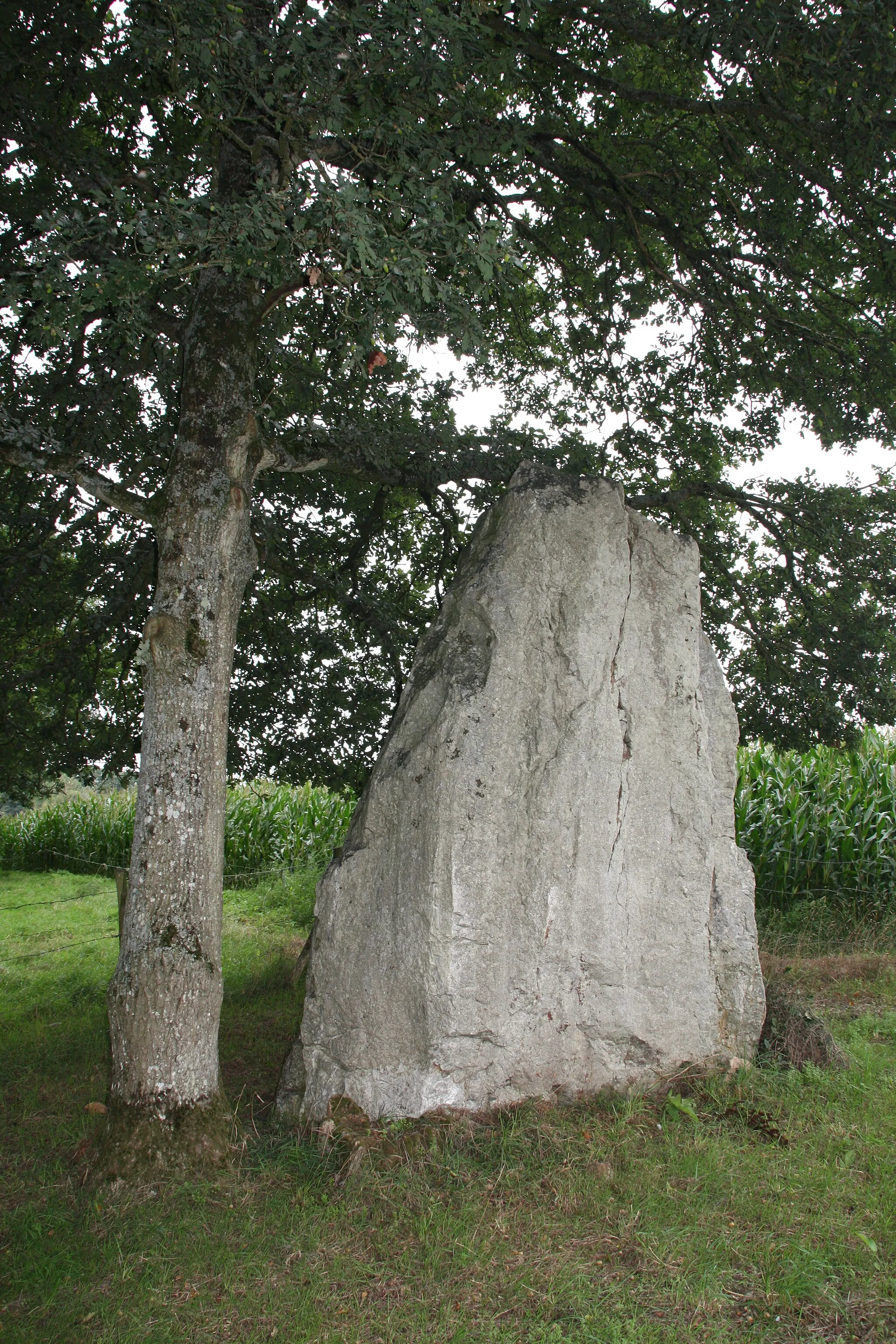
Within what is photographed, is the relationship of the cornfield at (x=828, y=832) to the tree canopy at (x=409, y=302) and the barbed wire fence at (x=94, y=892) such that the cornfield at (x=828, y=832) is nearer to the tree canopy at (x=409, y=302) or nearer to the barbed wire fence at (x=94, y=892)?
the tree canopy at (x=409, y=302)

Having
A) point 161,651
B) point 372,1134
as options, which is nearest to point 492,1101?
point 372,1134

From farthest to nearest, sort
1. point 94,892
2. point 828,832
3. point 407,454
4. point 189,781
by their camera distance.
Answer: point 94,892 → point 828,832 → point 407,454 → point 189,781

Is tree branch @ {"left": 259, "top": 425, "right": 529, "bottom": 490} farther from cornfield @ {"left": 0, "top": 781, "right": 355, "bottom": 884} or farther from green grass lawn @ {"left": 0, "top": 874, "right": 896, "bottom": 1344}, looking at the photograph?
cornfield @ {"left": 0, "top": 781, "right": 355, "bottom": 884}

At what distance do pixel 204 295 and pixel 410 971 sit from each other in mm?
4031

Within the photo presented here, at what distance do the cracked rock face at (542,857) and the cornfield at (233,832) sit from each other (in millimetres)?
8916

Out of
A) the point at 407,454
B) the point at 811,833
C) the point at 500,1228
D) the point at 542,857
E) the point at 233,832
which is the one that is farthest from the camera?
the point at 233,832

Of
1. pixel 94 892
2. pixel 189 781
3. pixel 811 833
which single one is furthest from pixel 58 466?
pixel 94 892

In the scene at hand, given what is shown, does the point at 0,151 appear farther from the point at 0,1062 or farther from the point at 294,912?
the point at 294,912

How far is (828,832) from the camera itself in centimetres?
1016

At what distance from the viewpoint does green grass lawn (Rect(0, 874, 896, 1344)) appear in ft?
11.3

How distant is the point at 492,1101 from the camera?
4.85 m

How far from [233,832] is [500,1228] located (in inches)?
474

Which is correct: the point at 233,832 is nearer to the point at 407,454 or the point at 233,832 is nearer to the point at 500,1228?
the point at 407,454

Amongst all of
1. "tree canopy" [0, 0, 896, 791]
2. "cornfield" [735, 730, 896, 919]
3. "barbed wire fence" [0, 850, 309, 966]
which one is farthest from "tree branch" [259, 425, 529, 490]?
"cornfield" [735, 730, 896, 919]
